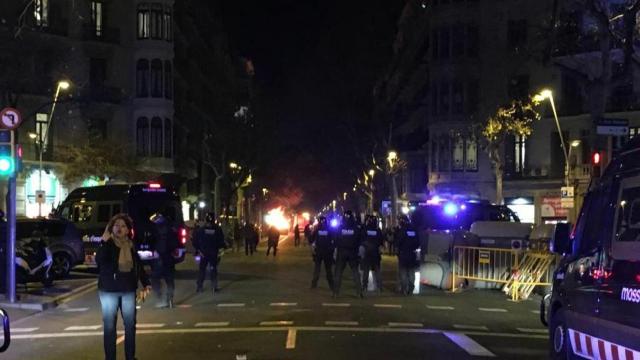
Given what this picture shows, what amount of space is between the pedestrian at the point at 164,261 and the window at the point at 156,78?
32.9 m

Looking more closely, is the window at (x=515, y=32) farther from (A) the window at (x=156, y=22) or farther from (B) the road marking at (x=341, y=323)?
(B) the road marking at (x=341, y=323)

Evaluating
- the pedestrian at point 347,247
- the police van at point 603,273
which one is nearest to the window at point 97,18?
the pedestrian at point 347,247

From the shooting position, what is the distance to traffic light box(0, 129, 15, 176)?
53.1 feet

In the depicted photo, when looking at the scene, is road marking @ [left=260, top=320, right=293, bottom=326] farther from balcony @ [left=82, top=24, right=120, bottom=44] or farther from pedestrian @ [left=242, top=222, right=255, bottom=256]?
balcony @ [left=82, top=24, right=120, bottom=44]

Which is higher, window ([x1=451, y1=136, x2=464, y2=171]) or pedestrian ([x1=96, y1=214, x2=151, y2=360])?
window ([x1=451, y1=136, x2=464, y2=171])

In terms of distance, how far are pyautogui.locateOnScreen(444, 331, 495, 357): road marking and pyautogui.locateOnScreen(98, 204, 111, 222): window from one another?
15.3 meters

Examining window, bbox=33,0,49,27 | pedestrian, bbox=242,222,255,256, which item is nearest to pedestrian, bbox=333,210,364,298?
pedestrian, bbox=242,222,255,256

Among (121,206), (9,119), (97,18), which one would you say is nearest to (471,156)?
(97,18)

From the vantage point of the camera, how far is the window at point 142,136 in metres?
47.4

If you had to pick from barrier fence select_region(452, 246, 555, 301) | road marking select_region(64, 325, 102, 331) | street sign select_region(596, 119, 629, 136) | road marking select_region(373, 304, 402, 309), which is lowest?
road marking select_region(64, 325, 102, 331)

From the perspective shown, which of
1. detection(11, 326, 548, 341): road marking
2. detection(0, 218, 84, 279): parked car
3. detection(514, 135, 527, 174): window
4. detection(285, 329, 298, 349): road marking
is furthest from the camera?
detection(514, 135, 527, 174): window

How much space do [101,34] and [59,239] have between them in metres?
26.0

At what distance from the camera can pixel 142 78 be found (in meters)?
47.5

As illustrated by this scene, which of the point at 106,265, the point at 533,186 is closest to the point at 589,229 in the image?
the point at 106,265
